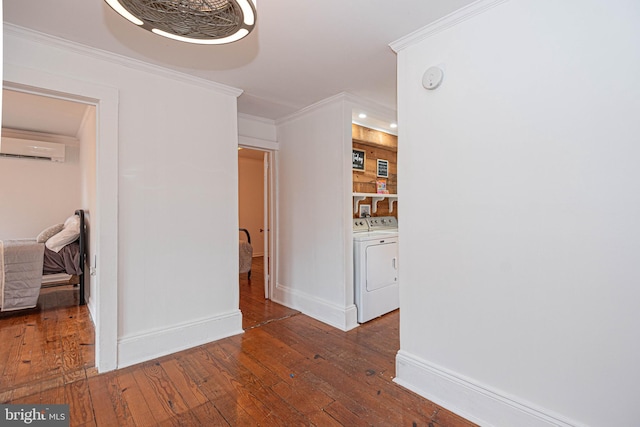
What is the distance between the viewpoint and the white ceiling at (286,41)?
1.83m

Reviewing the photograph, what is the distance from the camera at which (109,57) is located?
234cm

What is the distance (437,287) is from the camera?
6.66 ft

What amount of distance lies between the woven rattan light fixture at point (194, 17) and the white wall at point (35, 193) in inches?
188

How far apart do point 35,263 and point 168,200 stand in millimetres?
2299

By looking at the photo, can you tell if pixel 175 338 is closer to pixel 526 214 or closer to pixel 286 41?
pixel 286 41

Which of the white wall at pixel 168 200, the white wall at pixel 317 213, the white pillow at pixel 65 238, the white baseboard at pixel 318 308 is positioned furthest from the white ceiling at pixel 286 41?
the white pillow at pixel 65 238

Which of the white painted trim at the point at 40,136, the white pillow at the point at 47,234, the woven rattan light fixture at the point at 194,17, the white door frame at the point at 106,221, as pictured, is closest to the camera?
the woven rattan light fixture at the point at 194,17

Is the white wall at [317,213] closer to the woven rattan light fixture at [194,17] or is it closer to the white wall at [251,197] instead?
the woven rattan light fixture at [194,17]

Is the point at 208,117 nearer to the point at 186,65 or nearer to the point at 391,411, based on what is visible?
the point at 186,65

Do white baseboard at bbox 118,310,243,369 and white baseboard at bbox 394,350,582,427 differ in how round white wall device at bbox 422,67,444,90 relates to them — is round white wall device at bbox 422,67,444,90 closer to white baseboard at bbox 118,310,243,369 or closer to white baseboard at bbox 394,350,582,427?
white baseboard at bbox 394,350,582,427

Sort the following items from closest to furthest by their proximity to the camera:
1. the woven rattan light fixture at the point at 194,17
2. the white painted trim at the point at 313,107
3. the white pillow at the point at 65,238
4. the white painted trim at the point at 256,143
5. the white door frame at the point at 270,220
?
the woven rattan light fixture at the point at 194,17 < the white painted trim at the point at 313,107 < the white painted trim at the point at 256,143 < the white pillow at the point at 65,238 < the white door frame at the point at 270,220

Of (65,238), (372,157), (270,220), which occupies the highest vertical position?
(372,157)

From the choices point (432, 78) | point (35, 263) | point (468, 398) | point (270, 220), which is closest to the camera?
point (468, 398)

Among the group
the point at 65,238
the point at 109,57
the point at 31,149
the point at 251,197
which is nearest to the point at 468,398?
the point at 109,57
